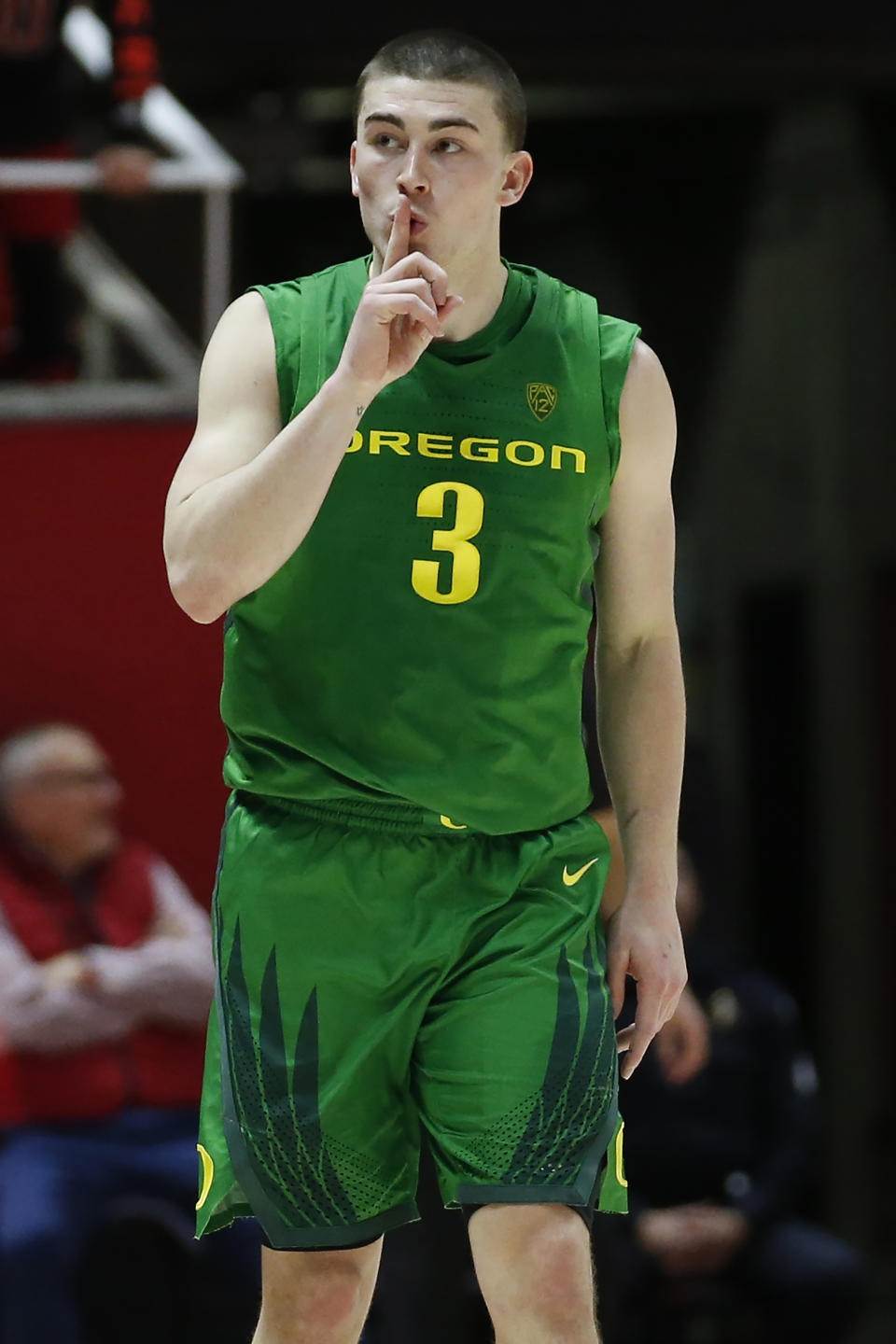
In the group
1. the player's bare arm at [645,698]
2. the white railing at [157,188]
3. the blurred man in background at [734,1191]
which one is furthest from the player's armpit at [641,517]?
the white railing at [157,188]

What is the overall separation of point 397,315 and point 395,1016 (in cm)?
87

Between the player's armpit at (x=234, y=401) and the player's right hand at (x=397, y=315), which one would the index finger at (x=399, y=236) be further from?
the player's armpit at (x=234, y=401)

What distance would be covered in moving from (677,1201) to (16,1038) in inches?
71.9

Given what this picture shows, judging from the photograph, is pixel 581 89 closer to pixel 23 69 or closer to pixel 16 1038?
pixel 23 69

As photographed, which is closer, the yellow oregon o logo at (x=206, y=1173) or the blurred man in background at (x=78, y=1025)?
the yellow oregon o logo at (x=206, y=1173)

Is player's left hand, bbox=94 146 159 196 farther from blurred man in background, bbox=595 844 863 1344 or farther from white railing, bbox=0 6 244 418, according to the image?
blurred man in background, bbox=595 844 863 1344

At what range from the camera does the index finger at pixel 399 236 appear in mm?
2596

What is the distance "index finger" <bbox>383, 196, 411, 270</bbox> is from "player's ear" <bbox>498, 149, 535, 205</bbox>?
0.21 metres

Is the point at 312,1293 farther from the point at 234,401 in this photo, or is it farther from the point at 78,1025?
the point at 78,1025

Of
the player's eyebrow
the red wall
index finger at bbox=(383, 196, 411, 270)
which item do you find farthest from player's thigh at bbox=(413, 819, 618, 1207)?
the red wall

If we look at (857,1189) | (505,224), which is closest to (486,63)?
(857,1189)

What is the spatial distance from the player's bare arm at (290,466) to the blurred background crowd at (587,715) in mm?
1134

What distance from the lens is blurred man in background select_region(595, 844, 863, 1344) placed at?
5.65m

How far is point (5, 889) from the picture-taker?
5.22 meters
